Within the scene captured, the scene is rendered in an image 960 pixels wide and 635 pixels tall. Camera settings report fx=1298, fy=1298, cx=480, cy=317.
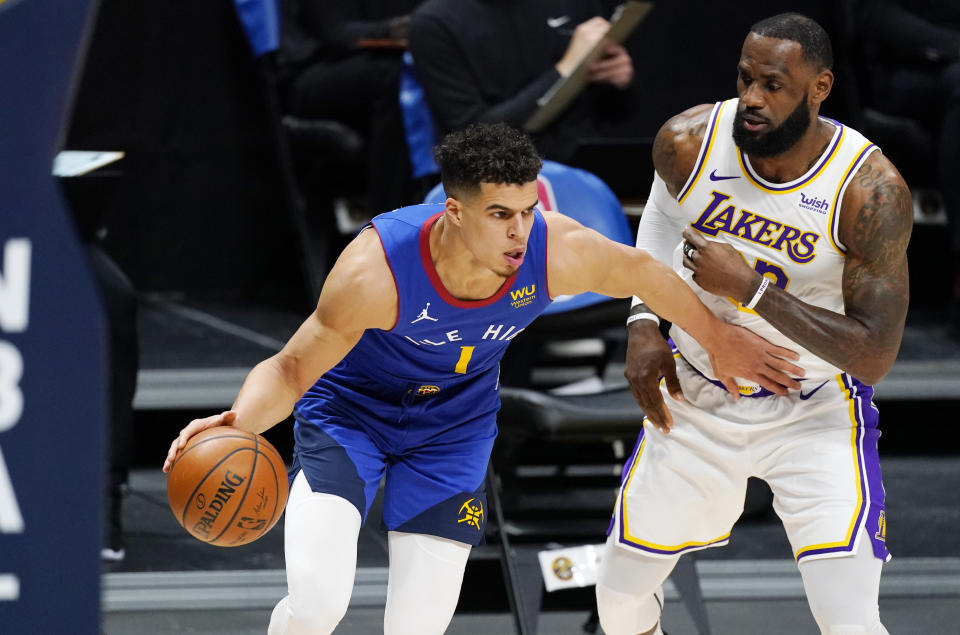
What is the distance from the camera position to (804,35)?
3.00m

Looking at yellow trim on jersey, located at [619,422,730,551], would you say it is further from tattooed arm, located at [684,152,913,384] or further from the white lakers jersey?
tattooed arm, located at [684,152,913,384]

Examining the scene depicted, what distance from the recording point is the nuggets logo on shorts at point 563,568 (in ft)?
13.3

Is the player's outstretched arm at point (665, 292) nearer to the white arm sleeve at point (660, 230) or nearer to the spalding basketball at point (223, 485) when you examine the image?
the white arm sleeve at point (660, 230)

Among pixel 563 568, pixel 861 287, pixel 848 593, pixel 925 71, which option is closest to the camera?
pixel 848 593

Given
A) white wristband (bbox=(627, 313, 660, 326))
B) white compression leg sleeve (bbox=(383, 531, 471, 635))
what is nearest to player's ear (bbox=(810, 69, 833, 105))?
white wristband (bbox=(627, 313, 660, 326))

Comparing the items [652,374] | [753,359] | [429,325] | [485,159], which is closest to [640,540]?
[652,374]

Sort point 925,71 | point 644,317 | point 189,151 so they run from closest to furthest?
point 644,317, point 925,71, point 189,151

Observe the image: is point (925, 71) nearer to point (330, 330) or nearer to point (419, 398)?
point (419, 398)

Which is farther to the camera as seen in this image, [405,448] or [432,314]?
[405,448]

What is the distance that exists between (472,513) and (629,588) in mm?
434

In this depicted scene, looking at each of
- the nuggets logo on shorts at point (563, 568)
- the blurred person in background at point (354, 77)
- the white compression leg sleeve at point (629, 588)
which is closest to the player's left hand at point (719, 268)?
the white compression leg sleeve at point (629, 588)

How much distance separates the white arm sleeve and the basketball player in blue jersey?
222 millimetres

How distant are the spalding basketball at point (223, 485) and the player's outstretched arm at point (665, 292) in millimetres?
824

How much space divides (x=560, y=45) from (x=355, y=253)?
2.13 meters
